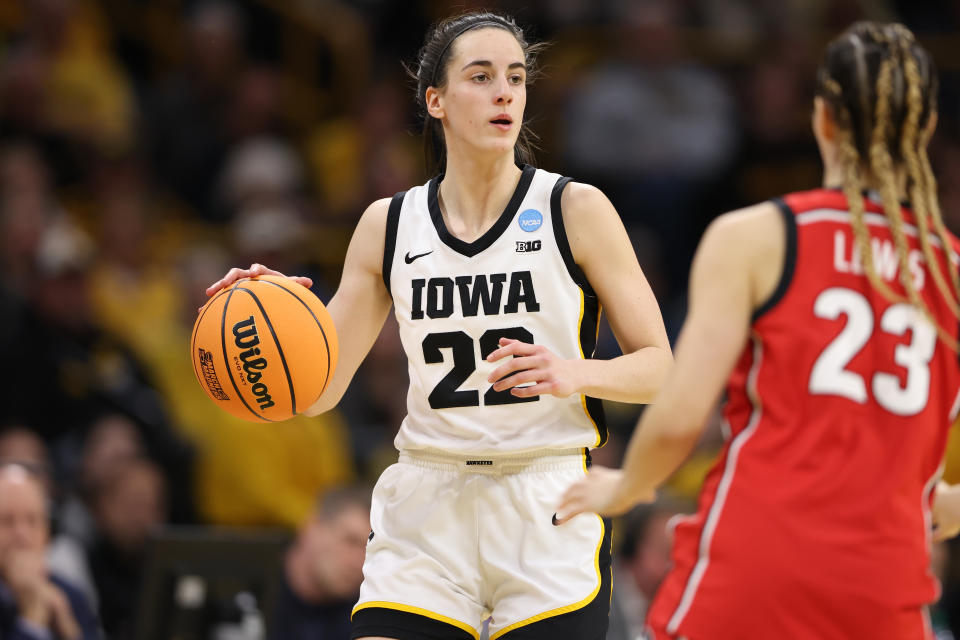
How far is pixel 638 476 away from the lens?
120 inches

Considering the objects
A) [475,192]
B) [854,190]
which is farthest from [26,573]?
[854,190]

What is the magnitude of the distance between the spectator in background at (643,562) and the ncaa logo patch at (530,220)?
314cm

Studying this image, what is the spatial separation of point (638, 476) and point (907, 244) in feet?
2.58

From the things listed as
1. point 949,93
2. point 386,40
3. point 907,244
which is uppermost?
point 386,40

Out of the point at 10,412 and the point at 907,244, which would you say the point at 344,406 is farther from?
the point at 907,244

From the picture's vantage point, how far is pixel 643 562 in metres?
7.02

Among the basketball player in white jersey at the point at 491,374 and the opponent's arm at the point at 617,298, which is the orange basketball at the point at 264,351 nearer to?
the basketball player in white jersey at the point at 491,374

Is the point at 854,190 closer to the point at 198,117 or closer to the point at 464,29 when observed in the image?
the point at 464,29

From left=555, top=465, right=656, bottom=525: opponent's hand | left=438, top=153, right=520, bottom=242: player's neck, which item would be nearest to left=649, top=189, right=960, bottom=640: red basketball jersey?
left=555, top=465, right=656, bottom=525: opponent's hand

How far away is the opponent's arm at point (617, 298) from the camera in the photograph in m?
3.77

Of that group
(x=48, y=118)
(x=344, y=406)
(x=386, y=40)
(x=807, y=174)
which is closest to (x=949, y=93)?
(x=807, y=174)

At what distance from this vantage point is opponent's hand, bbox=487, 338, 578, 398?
3.52 m

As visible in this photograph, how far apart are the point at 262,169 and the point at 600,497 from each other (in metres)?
7.30

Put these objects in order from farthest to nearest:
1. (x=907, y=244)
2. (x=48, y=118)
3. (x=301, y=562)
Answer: (x=48, y=118), (x=301, y=562), (x=907, y=244)
